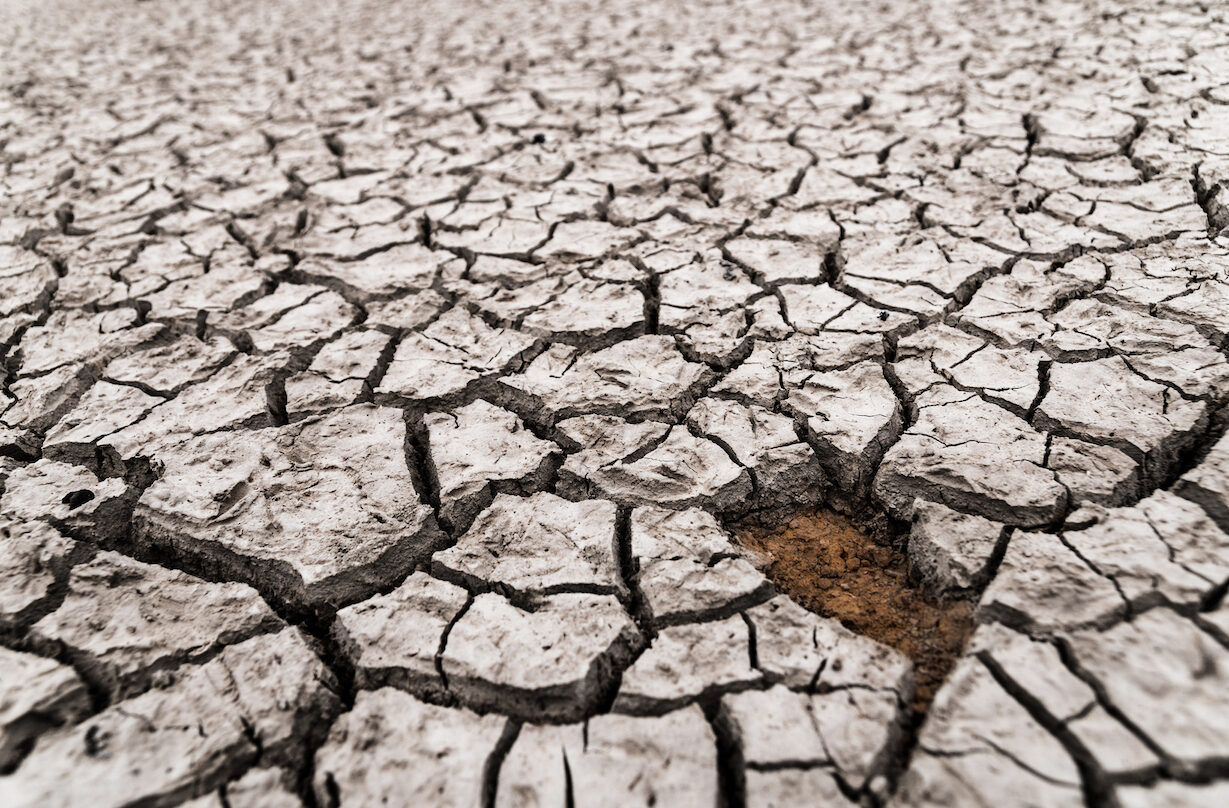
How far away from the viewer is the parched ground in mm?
1016

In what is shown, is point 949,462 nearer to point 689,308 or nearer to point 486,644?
point 689,308

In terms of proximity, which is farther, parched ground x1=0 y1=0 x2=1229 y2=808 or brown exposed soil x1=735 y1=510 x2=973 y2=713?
brown exposed soil x1=735 y1=510 x2=973 y2=713

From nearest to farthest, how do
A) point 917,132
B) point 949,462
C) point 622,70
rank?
1. point 949,462
2. point 917,132
3. point 622,70

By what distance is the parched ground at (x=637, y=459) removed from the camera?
1.02m

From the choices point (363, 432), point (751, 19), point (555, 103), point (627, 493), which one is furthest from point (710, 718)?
point (751, 19)

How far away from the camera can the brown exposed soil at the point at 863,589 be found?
1.14 meters

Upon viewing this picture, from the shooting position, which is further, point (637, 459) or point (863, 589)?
point (637, 459)

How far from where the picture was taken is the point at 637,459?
151 centimetres

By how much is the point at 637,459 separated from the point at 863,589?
19.9 inches

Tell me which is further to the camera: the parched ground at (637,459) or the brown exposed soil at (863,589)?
the brown exposed soil at (863,589)

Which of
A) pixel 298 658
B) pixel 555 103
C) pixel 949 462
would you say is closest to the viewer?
pixel 298 658

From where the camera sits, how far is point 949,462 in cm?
141

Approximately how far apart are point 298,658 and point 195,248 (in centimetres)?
174

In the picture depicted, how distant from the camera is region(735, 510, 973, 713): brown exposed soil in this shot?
3.73 feet
